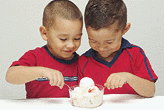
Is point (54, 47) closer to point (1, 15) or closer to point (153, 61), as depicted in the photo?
point (1, 15)

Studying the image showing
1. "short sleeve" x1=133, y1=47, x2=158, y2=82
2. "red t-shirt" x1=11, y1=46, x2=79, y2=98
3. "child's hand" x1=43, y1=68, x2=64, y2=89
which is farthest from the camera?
"red t-shirt" x1=11, y1=46, x2=79, y2=98

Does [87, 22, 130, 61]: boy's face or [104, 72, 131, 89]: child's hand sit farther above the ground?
[87, 22, 130, 61]: boy's face

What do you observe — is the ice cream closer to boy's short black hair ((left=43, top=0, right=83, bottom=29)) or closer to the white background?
boy's short black hair ((left=43, top=0, right=83, bottom=29))

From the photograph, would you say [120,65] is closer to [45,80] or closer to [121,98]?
[121,98]

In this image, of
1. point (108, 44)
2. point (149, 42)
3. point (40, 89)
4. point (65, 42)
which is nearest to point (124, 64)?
point (108, 44)

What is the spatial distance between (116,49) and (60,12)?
27 centimetres

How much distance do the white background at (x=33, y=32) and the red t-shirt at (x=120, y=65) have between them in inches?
21.0

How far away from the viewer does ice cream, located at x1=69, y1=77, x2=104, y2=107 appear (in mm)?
890

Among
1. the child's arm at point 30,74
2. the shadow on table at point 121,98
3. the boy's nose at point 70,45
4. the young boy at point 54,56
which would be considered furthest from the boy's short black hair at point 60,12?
the shadow on table at point 121,98

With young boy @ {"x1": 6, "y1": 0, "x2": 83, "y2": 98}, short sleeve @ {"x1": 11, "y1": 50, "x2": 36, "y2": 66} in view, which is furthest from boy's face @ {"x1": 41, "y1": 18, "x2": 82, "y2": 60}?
short sleeve @ {"x1": 11, "y1": 50, "x2": 36, "y2": 66}

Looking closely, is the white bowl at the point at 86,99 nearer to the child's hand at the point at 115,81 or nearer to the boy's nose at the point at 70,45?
the child's hand at the point at 115,81

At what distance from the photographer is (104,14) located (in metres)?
0.96

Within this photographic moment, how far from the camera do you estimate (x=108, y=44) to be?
998mm

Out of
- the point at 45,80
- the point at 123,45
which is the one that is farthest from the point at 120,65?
the point at 45,80
